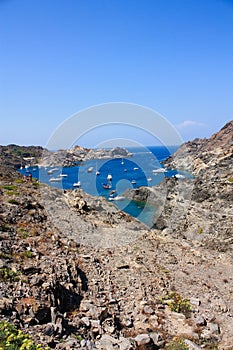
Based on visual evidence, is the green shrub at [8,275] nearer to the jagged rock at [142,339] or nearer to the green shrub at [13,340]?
the green shrub at [13,340]

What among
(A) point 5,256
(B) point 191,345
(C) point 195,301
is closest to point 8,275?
(A) point 5,256

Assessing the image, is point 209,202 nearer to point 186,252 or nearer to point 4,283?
point 186,252

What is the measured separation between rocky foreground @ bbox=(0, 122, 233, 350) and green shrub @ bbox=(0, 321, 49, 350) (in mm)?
574

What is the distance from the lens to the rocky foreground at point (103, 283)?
9.23 m

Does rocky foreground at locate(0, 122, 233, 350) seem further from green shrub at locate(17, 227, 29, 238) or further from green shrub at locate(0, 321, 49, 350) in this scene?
green shrub at locate(0, 321, 49, 350)

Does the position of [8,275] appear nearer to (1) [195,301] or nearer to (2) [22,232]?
(2) [22,232]

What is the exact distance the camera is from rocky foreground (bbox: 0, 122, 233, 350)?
923 cm

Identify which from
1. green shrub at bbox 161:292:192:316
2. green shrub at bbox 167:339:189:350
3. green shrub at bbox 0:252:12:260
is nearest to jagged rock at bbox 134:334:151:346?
green shrub at bbox 167:339:189:350

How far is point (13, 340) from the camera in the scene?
673cm

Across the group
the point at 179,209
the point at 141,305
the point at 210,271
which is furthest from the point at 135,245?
the point at 179,209

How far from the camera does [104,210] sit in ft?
102

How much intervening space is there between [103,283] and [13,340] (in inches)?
292

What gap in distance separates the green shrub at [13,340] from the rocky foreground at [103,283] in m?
0.57

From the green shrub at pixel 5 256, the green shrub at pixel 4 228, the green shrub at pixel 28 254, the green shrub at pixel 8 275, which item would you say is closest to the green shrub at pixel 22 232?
the green shrub at pixel 4 228
